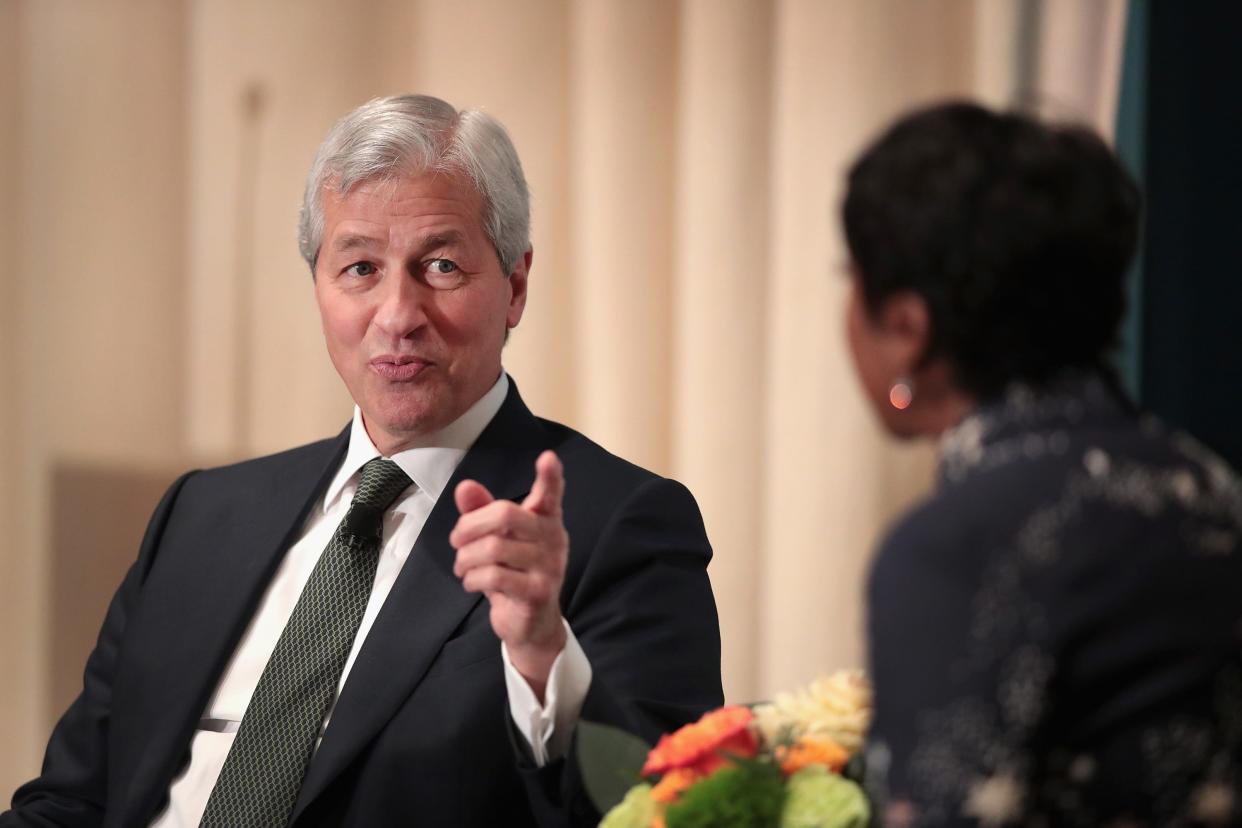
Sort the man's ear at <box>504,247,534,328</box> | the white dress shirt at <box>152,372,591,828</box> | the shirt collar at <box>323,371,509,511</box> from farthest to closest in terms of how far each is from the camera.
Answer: the man's ear at <box>504,247,534,328</box>, the shirt collar at <box>323,371,509,511</box>, the white dress shirt at <box>152,372,591,828</box>

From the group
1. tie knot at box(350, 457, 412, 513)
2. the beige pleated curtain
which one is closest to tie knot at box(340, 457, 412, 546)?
tie knot at box(350, 457, 412, 513)

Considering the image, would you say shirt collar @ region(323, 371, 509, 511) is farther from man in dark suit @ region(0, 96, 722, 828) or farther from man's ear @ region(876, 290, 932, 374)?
man's ear @ region(876, 290, 932, 374)

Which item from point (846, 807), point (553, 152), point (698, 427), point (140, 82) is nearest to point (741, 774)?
point (846, 807)

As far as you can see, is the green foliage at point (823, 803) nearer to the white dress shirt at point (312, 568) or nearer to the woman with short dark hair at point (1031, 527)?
the woman with short dark hair at point (1031, 527)

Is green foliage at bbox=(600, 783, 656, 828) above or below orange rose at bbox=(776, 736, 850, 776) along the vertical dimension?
below

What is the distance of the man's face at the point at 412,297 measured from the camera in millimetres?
1848

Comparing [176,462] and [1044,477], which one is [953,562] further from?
[176,462]

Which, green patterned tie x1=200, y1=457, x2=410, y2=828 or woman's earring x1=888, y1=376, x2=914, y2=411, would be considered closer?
woman's earring x1=888, y1=376, x2=914, y2=411

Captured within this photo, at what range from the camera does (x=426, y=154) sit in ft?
6.10

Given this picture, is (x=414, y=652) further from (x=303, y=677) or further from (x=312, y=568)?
(x=312, y=568)

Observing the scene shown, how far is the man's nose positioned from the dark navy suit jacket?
173 millimetres

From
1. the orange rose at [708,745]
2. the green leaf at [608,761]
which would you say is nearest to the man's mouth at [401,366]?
the green leaf at [608,761]

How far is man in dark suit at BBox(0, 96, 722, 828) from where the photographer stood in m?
1.63

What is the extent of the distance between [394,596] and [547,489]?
1.45 ft
